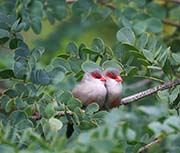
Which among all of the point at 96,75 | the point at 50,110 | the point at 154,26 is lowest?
the point at 154,26

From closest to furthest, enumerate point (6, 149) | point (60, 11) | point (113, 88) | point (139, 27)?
point (6, 149) < point (113, 88) < point (139, 27) < point (60, 11)

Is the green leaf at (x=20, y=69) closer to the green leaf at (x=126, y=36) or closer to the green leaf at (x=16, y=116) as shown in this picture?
the green leaf at (x=16, y=116)

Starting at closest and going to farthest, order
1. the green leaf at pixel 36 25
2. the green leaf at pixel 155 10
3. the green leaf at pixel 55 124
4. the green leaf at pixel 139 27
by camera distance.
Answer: the green leaf at pixel 55 124 < the green leaf at pixel 36 25 < the green leaf at pixel 139 27 < the green leaf at pixel 155 10

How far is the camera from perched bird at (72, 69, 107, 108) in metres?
4.21

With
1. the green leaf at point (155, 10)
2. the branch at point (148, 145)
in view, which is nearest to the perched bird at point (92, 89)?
the branch at point (148, 145)

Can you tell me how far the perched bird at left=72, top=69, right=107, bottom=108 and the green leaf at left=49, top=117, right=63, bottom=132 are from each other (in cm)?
67

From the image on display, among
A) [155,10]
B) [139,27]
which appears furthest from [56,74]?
[155,10]

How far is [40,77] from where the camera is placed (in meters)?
4.01

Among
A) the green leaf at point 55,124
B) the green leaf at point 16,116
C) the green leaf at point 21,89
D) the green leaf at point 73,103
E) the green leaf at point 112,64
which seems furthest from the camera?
the green leaf at point 112,64

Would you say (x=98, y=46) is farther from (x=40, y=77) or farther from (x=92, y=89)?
(x=40, y=77)

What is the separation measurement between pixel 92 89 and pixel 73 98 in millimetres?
502

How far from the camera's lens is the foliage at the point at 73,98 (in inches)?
120

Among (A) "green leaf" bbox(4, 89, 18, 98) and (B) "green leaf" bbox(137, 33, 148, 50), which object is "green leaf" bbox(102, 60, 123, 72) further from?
(A) "green leaf" bbox(4, 89, 18, 98)

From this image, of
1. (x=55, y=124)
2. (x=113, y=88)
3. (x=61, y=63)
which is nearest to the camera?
(x=55, y=124)
